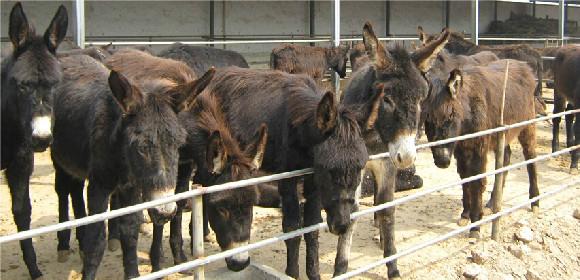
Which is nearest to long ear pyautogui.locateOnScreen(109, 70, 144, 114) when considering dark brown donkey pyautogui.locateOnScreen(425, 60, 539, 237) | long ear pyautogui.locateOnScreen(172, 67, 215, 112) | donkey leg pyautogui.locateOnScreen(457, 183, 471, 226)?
long ear pyautogui.locateOnScreen(172, 67, 215, 112)

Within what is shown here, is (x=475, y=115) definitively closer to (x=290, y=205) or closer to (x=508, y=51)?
(x=290, y=205)

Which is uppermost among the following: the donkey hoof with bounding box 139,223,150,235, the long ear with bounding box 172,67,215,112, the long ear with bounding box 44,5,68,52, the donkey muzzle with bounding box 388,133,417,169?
the long ear with bounding box 44,5,68,52

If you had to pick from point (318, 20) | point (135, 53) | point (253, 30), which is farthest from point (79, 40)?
point (318, 20)

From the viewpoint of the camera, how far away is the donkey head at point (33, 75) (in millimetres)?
4145

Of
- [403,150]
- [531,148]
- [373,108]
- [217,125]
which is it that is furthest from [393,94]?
[531,148]

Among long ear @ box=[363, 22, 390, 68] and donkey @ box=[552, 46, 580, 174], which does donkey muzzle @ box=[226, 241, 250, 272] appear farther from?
donkey @ box=[552, 46, 580, 174]

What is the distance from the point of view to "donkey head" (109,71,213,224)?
3.53 metres

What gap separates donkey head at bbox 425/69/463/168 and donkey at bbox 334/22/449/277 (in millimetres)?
1070

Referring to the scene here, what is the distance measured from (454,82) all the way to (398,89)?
1.57m

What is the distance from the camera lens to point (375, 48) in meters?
4.52

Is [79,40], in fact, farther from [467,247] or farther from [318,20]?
[318,20]

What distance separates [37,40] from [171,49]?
4.25 m

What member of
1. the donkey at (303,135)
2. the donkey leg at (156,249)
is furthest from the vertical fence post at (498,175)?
the donkey leg at (156,249)

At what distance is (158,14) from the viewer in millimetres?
17391
